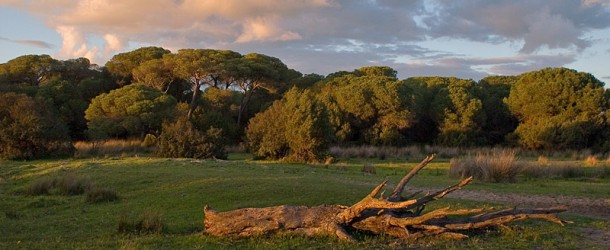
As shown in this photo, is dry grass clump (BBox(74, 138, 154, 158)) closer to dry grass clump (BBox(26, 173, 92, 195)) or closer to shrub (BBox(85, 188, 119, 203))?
dry grass clump (BBox(26, 173, 92, 195))

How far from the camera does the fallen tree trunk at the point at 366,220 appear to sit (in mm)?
9406

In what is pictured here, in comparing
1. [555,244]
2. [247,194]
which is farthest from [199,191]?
[555,244]

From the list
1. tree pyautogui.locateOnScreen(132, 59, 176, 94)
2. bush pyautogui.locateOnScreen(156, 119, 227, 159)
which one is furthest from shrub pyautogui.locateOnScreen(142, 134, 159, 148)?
tree pyautogui.locateOnScreen(132, 59, 176, 94)

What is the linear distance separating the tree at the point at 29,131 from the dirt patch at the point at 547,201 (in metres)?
→ 24.5

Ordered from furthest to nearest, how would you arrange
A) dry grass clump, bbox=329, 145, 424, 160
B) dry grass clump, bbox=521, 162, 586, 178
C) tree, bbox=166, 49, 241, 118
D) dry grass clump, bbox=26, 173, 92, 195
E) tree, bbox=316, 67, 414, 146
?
tree, bbox=166, 49, 241, 118 → tree, bbox=316, 67, 414, 146 → dry grass clump, bbox=329, 145, 424, 160 → dry grass clump, bbox=521, 162, 586, 178 → dry grass clump, bbox=26, 173, 92, 195

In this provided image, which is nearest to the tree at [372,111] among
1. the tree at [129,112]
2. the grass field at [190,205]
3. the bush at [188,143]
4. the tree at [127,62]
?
the tree at [129,112]

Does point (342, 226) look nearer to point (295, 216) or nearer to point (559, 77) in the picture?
point (295, 216)

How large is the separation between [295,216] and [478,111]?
3809 cm

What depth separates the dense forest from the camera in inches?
1282

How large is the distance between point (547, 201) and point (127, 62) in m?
43.8

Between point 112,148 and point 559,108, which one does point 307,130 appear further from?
point 559,108

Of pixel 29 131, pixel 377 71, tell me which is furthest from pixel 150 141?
pixel 377 71

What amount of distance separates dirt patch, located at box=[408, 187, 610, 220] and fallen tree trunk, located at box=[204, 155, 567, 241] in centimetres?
425

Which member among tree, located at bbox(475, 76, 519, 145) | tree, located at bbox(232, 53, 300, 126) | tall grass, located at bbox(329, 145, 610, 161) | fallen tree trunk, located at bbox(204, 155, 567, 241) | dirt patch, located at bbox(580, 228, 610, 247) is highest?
tree, located at bbox(232, 53, 300, 126)
